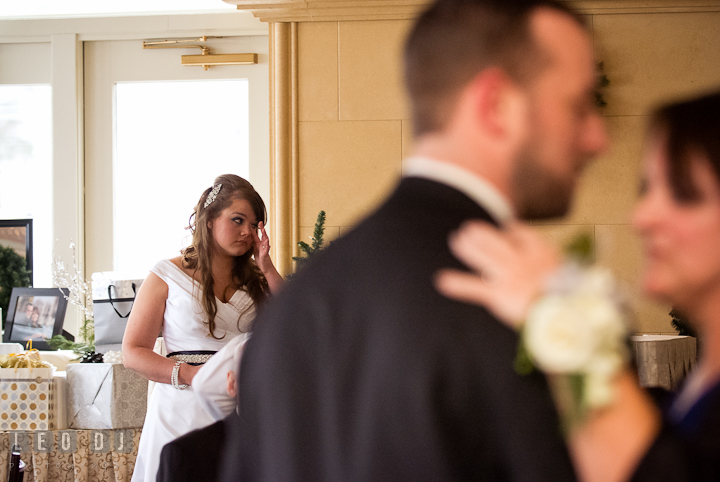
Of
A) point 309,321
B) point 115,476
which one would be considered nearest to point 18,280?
point 115,476

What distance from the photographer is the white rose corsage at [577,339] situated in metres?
0.63

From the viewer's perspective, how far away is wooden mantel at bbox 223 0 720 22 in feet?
12.2

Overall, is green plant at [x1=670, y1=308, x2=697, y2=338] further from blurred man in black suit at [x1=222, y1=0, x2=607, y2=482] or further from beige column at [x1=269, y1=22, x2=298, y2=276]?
blurred man in black suit at [x1=222, y1=0, x2=607, y2=482]

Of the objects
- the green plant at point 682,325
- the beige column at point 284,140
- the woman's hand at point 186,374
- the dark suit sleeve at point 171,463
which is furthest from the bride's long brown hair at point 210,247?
the green plant at point 682,325

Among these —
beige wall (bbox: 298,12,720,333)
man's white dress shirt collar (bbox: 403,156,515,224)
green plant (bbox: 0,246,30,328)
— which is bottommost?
green plant (bbox: 0,246,30,328)

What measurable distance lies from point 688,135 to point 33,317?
4.07 meters

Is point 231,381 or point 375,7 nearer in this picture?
point 231,381

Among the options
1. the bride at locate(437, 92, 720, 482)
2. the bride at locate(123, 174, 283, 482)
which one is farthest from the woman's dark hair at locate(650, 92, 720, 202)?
the bride at locate(123, 174, 283, 482)

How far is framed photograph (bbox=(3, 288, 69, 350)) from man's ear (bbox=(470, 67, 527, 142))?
384 centimetres

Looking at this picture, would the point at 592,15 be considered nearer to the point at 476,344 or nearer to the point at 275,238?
the point at 275,238

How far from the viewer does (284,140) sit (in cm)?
387

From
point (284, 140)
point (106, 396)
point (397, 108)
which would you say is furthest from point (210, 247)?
point (397, 108)

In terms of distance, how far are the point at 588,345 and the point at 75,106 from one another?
14.0 feet

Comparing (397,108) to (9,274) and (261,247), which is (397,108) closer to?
(261,247)
